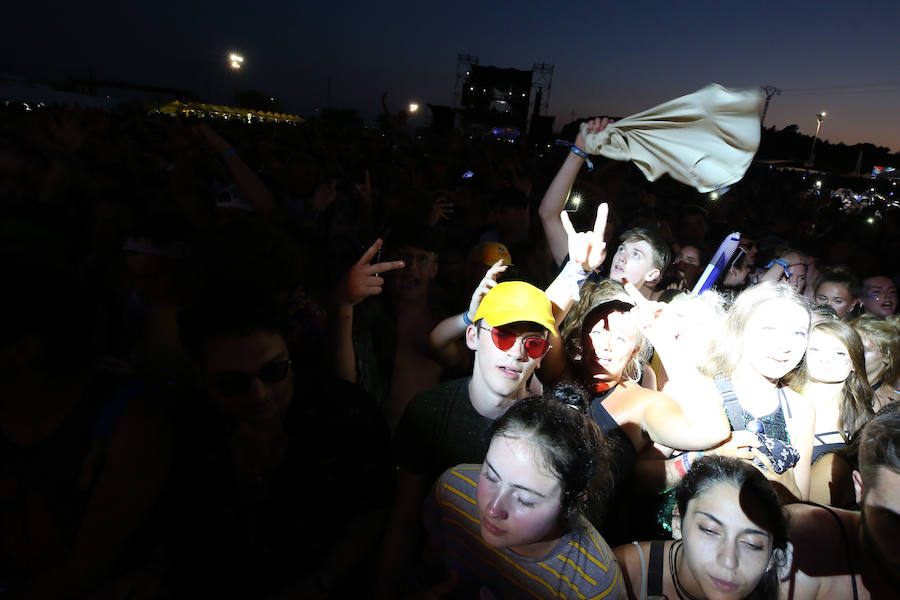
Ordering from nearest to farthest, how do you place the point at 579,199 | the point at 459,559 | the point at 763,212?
the point at 459,559 < the point at 579,199 < the point at 763,212

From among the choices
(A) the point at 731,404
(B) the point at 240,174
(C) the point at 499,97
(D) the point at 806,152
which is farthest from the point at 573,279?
(D) the point at 806,152

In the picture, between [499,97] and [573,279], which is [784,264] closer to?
[573,279]

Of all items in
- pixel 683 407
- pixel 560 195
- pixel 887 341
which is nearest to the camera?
pixel 683 407

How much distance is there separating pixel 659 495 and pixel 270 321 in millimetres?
2025

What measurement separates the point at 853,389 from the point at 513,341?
2.23m

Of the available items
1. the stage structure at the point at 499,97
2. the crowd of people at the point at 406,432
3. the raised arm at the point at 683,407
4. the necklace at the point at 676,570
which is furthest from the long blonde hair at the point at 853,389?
the stage structure at the point at 499,97

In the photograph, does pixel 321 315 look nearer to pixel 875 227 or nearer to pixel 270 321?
pixel 270 321

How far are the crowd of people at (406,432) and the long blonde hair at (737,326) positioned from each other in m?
0.02

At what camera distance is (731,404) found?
2268 mm

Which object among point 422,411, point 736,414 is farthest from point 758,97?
point 422,411

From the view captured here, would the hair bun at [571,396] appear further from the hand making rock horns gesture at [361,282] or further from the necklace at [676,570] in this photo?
the hand making rock horns gesture at [361,282]

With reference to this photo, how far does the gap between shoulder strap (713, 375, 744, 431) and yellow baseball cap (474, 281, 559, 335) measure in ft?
3.61

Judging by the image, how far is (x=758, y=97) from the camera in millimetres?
2684

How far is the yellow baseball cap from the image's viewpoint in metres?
1.90
